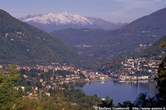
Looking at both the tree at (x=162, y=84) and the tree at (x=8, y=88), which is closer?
the tree at (x=8, y=88)

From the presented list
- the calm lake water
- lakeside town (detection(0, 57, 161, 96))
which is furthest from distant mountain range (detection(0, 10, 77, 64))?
the calm lake water

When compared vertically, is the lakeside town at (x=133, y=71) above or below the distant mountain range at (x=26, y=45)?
below

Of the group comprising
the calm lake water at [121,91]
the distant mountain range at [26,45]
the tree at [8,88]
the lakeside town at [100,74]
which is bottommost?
the calm lake water at [121,91]

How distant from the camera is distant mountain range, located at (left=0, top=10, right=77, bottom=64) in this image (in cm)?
14438

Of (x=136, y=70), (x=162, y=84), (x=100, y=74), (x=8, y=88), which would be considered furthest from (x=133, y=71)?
(x=8, y=88)

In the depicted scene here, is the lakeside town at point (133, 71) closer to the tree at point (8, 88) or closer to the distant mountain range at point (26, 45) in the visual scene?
the distant mountain range at point (26, 45)

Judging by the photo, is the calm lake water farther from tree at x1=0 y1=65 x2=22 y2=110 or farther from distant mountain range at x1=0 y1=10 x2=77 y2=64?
distant mountain range at x1=0 y1=10 x2=77 y2=64

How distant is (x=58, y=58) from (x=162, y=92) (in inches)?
5578

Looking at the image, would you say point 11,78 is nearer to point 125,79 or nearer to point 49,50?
point 125,79

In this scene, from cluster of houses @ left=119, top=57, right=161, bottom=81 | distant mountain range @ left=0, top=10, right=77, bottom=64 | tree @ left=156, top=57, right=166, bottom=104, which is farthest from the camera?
distant mountain range @ left=0, top=10, right=77, bottom=64

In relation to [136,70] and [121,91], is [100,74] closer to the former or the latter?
[136,70]

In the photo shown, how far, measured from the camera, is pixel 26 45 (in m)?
158

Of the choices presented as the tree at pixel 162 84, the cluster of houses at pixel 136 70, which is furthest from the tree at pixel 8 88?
the cluster of houses at pixel 136 70

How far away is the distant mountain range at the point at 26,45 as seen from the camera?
14438 centimetres
